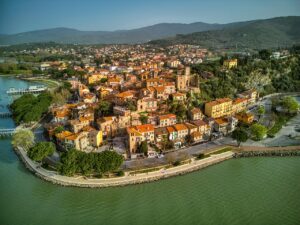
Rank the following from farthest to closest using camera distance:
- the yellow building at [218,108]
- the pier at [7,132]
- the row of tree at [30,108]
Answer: the row of tree at [30,108] < the yellow building at [218,108] < the pier at [7,132]

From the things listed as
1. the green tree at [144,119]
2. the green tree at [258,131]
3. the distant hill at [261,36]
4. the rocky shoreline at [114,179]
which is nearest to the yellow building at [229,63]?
the green tree at [258,131]

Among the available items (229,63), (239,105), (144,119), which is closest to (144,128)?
(144,119)

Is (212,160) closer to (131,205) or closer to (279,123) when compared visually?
(131,205)

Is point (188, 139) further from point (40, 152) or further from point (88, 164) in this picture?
point (40, 152)

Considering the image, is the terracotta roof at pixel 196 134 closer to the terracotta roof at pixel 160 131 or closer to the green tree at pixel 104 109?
the terracotta roof at pixel 160 131

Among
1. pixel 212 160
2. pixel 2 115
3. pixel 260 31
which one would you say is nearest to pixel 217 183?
pixel 212 160

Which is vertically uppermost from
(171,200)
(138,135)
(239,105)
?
(138,135)

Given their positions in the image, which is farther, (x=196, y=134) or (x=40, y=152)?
(x=196, y=134)
